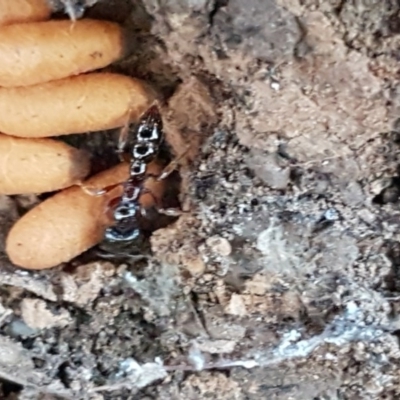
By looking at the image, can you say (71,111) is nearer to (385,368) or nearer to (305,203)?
(305,203)

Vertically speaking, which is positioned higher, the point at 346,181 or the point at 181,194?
the point at 346,181

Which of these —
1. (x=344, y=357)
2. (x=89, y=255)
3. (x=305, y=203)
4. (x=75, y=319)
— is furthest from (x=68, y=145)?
(x=344, y=357)

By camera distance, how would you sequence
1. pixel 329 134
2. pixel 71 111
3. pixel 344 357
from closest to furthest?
pixel 329 134 → pixel 71 111 → pixel 344 357

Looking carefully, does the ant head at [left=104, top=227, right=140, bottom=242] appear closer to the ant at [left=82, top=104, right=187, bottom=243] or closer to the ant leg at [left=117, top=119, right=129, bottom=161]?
the ant at [left=82, top=104, right=187, bottom=243]

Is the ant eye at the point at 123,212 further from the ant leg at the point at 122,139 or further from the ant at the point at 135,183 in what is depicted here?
the ant leg at the point at 122,139

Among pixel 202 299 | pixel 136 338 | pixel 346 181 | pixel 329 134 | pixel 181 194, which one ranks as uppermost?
pixel 329 134

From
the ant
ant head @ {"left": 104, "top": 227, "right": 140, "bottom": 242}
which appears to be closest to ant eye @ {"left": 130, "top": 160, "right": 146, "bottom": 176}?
the ant

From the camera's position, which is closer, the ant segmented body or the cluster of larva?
the cluster of larva

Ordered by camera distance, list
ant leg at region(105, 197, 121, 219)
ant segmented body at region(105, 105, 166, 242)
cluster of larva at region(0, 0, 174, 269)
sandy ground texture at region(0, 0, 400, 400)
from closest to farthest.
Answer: sandy ground texture at region(0, 0, 400, 400) → cluster of larva at region(0, 0, 174, 269) → ant segmented body at region(105, 105, 166, 242) → ant leg at region(105, 197, 121, 219)
